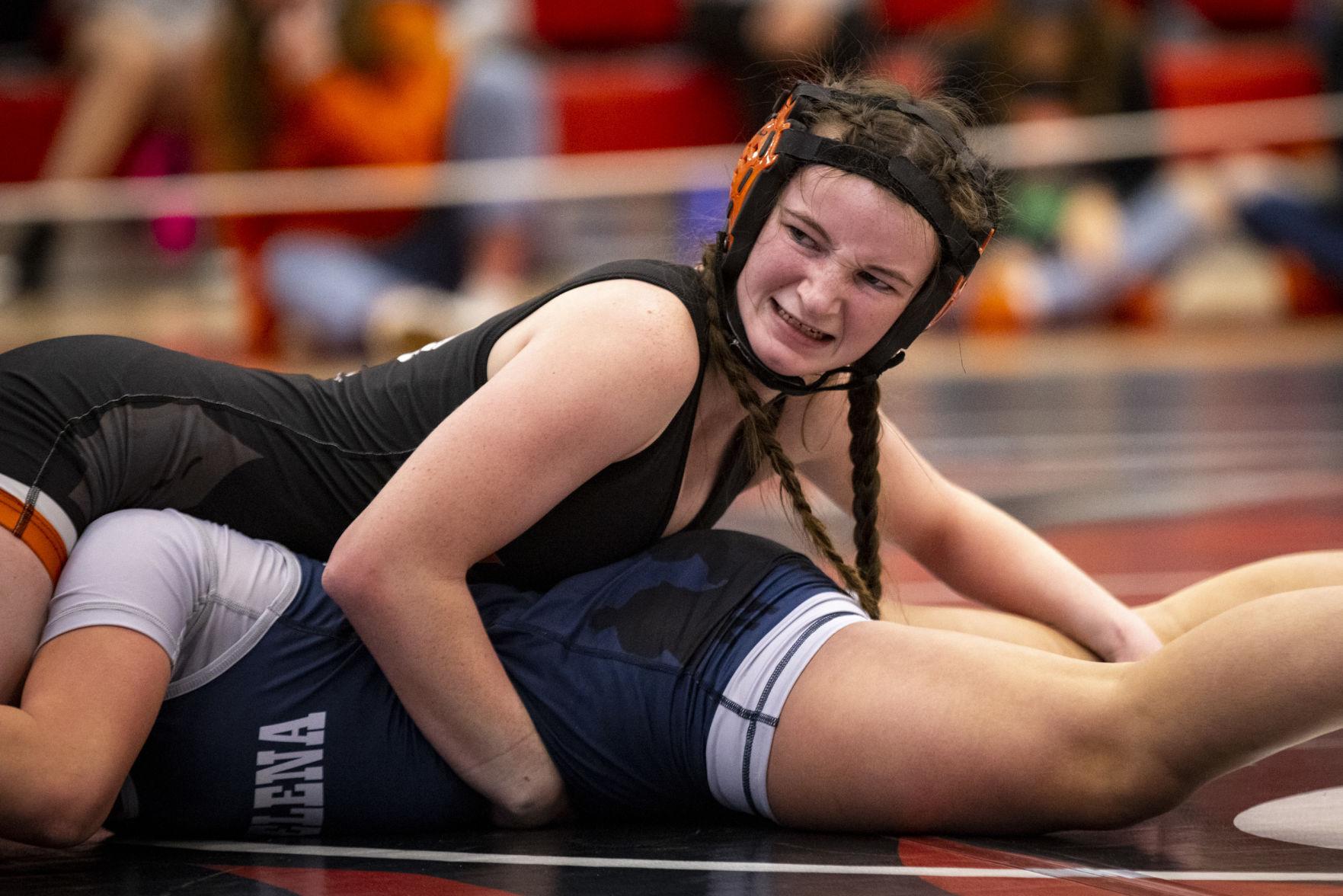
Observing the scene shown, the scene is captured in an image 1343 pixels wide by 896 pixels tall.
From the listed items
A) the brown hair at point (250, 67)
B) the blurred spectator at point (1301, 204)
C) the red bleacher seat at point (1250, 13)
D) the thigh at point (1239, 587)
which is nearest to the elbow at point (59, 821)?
the thigh at point (1239, 587)

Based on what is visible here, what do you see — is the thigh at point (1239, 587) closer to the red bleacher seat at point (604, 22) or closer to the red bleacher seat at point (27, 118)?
the red bleacher seat at point (604, 22)

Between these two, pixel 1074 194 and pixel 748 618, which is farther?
pixel 1074 194

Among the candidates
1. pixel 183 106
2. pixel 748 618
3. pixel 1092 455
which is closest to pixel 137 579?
pixel 748 618

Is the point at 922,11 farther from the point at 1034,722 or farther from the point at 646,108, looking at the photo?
the point at 1034,722

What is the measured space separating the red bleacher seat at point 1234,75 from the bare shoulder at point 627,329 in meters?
7.80

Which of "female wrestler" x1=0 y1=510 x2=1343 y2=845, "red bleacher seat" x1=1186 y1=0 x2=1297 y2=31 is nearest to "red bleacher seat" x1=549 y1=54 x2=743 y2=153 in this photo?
"red bleacher seat" x1=1186 y1=0 x2=1297 y2=31

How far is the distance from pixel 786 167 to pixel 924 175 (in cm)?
18

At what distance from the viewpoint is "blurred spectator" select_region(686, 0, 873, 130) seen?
9.00m

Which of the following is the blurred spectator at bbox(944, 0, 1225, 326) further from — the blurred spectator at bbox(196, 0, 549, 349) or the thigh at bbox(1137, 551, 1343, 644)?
the thigh at bbox(1137, 551, 1343, 644)

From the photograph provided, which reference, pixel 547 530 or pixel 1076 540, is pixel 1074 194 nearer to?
pixel 1076 540

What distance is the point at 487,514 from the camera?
2.06 meters

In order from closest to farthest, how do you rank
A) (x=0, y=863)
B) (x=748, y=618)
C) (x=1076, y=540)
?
1. (x=0, y=863)
2. (x=748, y=618)
3. (x=1076, y=540)

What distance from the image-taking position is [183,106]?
9719 millimetres

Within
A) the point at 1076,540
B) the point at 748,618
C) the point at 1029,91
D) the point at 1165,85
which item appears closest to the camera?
the point at 748,618
